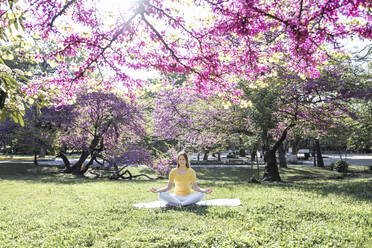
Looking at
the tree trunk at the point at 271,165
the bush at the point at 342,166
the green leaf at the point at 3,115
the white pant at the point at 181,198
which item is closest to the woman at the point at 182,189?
the white pant at the point at 181,198

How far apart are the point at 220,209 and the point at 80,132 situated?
584 inches

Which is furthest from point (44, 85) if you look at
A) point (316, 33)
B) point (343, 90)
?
point (343, 90)

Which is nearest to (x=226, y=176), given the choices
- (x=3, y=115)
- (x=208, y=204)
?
(x=208, y=204)

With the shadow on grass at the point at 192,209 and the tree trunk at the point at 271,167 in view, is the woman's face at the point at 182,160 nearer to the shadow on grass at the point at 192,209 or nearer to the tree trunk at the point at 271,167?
the shadow on grass at the point at 192,209

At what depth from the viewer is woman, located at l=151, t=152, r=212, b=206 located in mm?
7410

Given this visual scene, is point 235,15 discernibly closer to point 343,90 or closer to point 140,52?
point 140,52

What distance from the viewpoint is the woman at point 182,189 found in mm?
7410

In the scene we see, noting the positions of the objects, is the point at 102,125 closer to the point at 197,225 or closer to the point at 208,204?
the point at 208,204

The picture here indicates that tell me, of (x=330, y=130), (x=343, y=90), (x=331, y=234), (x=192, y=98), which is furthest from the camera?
(x=192, y=98)

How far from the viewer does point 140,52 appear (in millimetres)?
6555

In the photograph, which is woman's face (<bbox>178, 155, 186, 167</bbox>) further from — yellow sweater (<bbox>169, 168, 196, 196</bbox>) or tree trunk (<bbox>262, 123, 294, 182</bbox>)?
tree trunk (<bbox>262, 123, 294, 182</bbox>)

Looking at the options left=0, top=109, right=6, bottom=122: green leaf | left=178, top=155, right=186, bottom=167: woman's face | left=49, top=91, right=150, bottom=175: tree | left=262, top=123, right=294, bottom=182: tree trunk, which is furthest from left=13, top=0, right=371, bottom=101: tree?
left=49, top=91, right=150, bottom=175: tree

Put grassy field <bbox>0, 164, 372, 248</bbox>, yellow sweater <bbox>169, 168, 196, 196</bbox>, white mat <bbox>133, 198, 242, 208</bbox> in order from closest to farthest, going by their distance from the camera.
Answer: grassy field <bbox>0, 164, 372, 248</bbox>, white mat <bbox>133, 198, 242, 208</bbox>, yellow sweater <bbox>169, 168, 196, 196</bbox>

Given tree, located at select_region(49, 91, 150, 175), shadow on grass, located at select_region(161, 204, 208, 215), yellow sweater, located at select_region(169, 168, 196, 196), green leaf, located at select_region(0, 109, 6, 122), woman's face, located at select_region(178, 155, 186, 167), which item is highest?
tree, located at select_region(49, 91, 150, 175)
